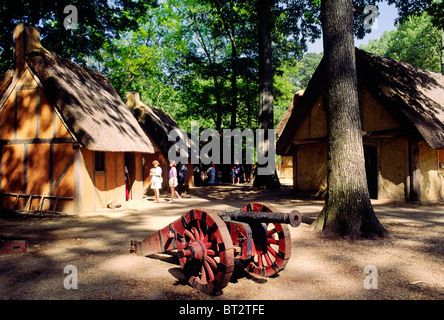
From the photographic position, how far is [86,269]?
5.06m

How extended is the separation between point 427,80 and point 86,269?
645 inches

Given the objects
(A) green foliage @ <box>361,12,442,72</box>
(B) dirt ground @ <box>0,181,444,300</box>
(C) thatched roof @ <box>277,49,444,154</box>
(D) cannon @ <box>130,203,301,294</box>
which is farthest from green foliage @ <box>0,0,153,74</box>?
(A) green foliage @ <box>361,12,442,72</box>

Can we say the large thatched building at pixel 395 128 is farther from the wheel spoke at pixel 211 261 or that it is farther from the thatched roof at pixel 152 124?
the wheel spoke at pixel 211 261

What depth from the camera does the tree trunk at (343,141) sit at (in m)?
7.00

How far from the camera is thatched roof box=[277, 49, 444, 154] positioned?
37.4ft

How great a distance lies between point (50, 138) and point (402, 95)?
1286cm

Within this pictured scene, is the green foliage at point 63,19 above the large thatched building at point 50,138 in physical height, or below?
above

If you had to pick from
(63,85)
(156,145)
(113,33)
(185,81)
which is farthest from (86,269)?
(185,81)

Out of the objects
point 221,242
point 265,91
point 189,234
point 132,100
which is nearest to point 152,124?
point 132,100

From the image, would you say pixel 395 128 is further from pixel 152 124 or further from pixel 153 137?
pixel 152 124

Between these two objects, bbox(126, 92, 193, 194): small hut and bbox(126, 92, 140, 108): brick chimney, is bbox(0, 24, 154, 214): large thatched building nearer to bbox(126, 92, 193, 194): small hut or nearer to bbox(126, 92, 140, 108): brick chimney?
bbox(126, 92, 193, 194): small hut

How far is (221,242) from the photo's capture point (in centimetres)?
377

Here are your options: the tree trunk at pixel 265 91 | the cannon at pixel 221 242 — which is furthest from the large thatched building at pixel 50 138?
the tree trunk at pixel 265 91
